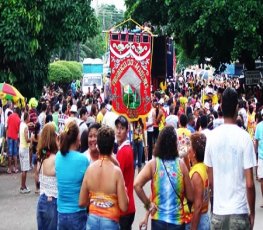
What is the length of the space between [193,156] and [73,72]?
159ft

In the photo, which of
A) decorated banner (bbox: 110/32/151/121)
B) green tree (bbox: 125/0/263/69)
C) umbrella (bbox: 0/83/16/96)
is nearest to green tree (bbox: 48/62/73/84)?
green tree (bbox: 125/0/263/69)

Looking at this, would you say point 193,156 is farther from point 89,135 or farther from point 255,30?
point 255,30

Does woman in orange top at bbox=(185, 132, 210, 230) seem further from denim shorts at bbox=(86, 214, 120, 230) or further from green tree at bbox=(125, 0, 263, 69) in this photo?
green tree at bbox=(125, 0, 263, 69)

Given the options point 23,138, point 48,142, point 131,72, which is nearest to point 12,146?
point 23,138

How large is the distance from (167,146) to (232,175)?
3.01 feet

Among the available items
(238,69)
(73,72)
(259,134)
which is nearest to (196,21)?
(259,134)

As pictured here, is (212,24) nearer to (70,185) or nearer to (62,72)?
(70,185)

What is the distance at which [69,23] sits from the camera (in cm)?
1939

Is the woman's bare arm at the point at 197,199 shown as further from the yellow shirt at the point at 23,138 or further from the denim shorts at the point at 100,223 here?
the yellow shirt at the point at 23,138

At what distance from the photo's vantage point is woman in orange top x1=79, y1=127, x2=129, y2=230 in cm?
664

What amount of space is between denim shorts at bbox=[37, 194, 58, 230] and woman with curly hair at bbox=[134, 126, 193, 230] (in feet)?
4.77

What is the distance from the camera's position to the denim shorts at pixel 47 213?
7875 mm

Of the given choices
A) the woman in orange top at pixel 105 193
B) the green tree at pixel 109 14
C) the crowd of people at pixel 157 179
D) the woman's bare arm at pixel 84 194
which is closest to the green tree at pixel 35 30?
the crowd of people at pixel 157 179

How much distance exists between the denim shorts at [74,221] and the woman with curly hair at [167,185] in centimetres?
79
